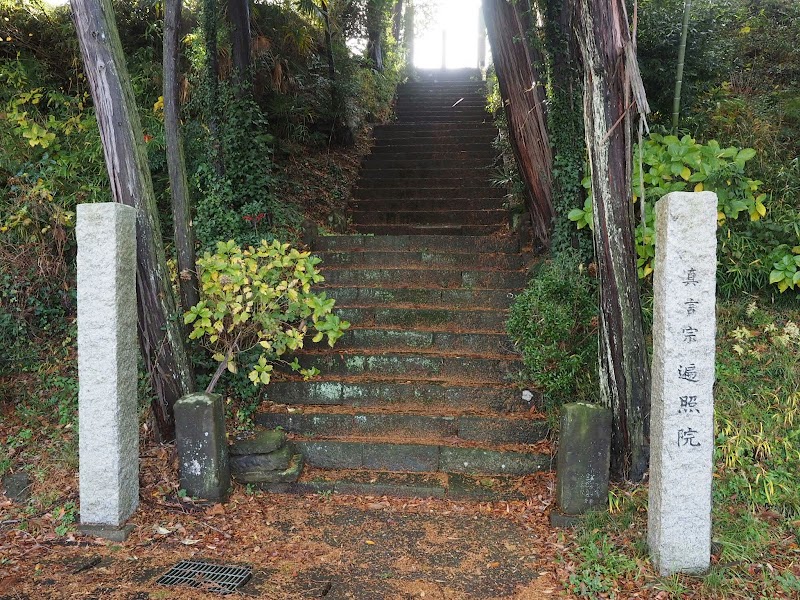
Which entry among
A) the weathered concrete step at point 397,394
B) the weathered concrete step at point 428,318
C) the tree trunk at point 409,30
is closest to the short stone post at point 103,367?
the weathered concrete step at point 397,394

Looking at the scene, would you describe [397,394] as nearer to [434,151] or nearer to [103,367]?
[103,367]

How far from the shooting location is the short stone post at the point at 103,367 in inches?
148

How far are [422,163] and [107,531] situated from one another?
7696mm

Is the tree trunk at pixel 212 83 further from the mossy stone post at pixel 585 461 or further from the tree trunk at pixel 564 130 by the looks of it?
the mossy stone post at pixel 585 461

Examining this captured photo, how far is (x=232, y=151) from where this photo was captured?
643cm

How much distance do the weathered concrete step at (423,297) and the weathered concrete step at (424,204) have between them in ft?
8.75

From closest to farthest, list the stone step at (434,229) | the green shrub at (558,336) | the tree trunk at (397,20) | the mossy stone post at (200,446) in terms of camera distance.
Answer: the mossy stone post at (200,446) < the green shrub at (558,336) < the stone step at (434,229) < the tree trunk at (397,20)

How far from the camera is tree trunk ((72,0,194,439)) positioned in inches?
164

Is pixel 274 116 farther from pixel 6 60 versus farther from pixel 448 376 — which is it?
pixel 448 376

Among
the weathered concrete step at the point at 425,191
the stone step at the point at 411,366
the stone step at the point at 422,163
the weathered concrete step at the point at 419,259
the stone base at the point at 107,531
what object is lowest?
the stone base at the point at 107,531

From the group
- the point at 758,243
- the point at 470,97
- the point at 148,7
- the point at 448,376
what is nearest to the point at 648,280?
the point at 758,243

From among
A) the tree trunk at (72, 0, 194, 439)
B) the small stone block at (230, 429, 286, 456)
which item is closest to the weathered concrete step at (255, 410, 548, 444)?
the small stone block at (230, 429, 286, 456)

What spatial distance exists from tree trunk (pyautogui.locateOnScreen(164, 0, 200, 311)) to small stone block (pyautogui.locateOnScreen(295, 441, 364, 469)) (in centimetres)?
158

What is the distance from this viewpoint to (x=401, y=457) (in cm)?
464
